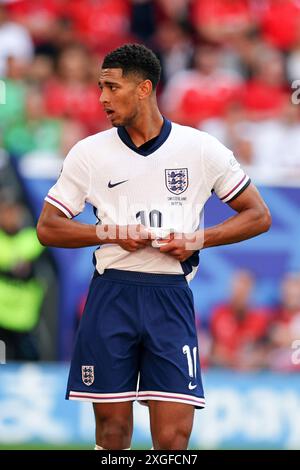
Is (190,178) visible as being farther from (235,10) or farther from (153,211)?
(235,10)

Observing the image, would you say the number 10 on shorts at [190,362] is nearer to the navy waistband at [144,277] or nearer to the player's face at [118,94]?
the navy waistband at [144,277]

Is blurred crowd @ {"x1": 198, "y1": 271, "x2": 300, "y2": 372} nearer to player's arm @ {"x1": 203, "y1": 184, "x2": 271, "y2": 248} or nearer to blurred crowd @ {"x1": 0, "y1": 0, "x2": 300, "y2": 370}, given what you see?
blurred crowd @ {"x1": 0, "y1": 0, "x2": 300, "y2": 370}

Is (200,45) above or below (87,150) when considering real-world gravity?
above

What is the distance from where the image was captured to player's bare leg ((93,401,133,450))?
622 centimetres

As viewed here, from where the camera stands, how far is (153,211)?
6211mm

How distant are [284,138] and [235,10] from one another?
2351 millimetres

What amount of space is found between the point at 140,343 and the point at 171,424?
1.60 ft

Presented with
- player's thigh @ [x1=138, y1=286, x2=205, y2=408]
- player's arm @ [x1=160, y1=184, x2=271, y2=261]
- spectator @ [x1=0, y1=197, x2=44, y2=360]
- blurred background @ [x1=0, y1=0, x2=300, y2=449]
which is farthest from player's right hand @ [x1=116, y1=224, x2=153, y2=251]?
spectator @ [x1=0, y1=197, x2=44, y2=360]

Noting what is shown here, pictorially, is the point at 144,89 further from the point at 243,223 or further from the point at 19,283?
the point at 19,283

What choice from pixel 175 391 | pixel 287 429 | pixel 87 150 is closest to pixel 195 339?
pixel 175 391

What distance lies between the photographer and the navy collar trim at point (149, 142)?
20.6 feet

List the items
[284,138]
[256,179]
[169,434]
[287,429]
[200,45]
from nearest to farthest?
[169,434] → [287,429] → [256,179] → [284,138] → [200,45]

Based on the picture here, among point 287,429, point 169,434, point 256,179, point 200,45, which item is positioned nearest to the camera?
point 169,434

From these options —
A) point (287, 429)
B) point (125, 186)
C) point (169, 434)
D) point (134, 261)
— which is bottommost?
point (287, 429)
